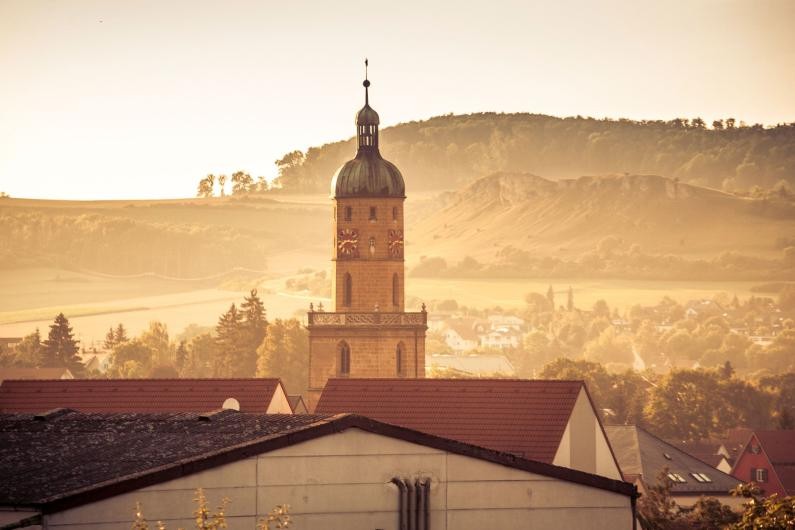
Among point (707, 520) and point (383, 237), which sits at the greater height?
point (383, 237)

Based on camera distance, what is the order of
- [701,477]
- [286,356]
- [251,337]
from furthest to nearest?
[251,337]
[286,356]
[701,477]

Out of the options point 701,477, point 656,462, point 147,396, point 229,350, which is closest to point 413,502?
point 147,396

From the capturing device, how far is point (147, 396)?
273 ft

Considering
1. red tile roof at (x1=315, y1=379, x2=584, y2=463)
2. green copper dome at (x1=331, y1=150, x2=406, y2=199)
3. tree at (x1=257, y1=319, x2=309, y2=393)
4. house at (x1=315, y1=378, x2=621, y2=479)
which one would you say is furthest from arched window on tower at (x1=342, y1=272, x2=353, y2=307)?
tree at (x1=257, y1=319, x2=309, y2=393)

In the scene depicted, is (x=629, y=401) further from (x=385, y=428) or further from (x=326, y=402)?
(x=385, y=428)

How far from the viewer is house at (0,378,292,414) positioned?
81250mm

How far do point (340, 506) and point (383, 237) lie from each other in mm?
60794

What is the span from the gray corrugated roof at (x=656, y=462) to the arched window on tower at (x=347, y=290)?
53.4ft

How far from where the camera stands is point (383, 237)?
378 ft

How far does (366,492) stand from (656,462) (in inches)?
2714

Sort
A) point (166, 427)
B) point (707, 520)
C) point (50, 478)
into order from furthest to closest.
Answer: point (707, 520), point (166, 427), point (50, 478)

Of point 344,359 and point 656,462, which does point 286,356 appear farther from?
point 344,359

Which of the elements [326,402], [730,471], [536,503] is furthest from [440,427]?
[730,471]

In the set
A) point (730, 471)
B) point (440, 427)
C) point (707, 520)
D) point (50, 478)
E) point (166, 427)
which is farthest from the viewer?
point (730, 471)
